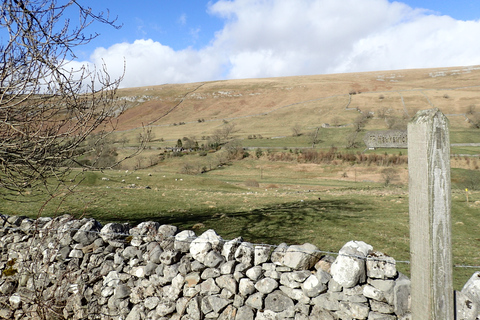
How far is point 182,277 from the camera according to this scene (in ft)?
17.3

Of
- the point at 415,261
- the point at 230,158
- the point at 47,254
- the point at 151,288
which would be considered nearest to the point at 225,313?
the point at 151,288

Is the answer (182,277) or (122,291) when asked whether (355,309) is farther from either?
(122,291)

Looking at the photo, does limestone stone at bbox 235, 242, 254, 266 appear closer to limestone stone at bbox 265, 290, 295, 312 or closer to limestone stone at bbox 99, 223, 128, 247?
limestone stone at bbox 265, 290, 295, 312

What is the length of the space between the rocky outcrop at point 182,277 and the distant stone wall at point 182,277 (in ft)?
0.05

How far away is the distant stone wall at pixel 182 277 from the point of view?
4.17 m

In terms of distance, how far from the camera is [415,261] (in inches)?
136

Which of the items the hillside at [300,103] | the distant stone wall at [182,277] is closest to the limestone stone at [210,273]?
the distant stone wall at [182,277]

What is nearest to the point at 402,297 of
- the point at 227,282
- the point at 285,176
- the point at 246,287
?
the point at 246,287

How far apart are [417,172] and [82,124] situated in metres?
5.50

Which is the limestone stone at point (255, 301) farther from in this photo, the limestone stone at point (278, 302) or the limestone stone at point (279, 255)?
the limestone stone at point (279, 255)

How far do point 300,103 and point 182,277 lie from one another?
4145 inches

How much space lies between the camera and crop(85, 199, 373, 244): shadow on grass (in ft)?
30.5

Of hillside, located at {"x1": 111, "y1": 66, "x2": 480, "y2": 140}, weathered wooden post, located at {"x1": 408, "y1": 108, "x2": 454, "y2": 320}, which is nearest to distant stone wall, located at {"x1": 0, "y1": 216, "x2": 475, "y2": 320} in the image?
weathered wooden post, located at {"x1": 408, "y1": 108, "x2": 454, "y2": 320}

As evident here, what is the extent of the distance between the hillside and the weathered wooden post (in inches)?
2333
